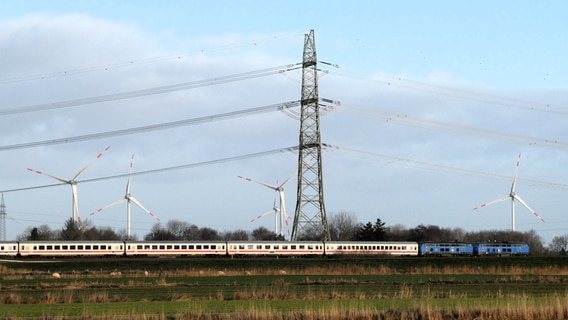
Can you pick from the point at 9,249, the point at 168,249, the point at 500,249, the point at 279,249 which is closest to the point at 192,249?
the point at 168,249

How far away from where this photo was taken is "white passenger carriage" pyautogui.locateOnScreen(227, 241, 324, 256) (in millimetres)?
108438

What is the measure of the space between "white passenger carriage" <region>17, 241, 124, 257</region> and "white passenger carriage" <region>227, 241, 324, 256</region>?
1518 cm

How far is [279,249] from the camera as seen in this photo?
109 metres

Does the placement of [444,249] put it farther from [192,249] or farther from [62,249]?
[62,249]

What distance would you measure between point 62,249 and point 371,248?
133ft

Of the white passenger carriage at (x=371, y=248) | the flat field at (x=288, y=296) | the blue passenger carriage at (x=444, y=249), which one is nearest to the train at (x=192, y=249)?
the white passenger carriage at (x=371, y=248)

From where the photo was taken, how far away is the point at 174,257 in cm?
10650

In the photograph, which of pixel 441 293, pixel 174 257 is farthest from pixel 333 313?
pixel 174 257

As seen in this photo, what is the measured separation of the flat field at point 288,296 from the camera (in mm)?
33656

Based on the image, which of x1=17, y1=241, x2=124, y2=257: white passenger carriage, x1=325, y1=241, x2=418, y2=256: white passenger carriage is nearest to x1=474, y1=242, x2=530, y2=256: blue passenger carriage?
x1=325, y1=241, x2=418, y2=256: white passenger carriage

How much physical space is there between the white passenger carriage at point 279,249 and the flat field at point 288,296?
76.6 ft

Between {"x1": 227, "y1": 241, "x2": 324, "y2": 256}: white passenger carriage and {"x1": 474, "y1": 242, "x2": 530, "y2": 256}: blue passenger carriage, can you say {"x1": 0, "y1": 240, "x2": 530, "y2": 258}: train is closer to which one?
{"x1": 227, "y1": 241, "x2": 324, "y2": 256}: white passenger carriage

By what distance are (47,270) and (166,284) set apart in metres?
29.5

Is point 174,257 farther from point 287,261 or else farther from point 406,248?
point 406,248
